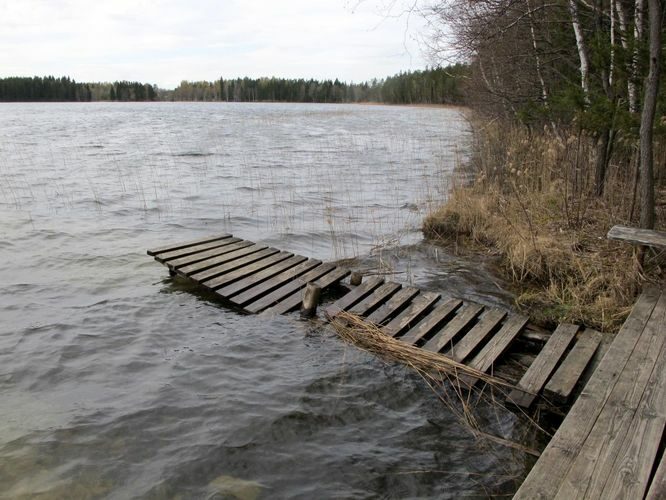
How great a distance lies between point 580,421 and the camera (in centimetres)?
304

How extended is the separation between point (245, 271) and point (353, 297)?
1722mm

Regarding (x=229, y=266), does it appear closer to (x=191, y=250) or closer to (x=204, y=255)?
(x=204, y=255)

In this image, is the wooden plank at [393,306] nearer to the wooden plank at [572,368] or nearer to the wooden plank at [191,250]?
the wooden plank at [572,368]

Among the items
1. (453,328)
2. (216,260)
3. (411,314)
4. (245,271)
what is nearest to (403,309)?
(411,314)

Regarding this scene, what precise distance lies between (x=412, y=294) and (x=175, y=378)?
2.78m

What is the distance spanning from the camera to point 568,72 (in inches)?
461

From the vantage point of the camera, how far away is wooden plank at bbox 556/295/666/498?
2.51m

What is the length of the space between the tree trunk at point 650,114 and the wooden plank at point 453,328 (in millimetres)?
2050

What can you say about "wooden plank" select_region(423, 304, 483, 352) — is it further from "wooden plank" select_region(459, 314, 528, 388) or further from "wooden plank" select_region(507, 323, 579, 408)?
"wooden plank" select_region(507, 323, 579, 408)

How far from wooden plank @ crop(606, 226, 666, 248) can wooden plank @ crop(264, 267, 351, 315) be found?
322cm

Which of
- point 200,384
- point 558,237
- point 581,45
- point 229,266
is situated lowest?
point 200,384

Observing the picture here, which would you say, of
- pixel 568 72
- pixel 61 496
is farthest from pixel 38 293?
pixel 568 72

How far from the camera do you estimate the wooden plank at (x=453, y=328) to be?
4855 mm

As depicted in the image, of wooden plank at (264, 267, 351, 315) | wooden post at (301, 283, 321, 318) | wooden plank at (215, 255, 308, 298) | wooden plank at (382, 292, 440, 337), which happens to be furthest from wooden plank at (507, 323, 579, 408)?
wooden plank at (215, 255, 308, 298)
